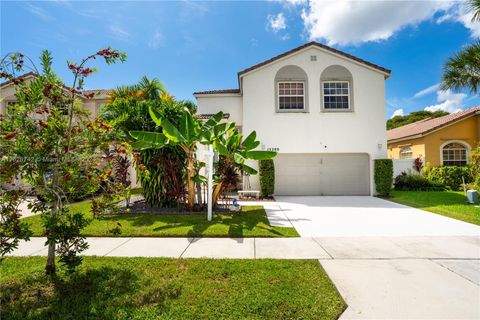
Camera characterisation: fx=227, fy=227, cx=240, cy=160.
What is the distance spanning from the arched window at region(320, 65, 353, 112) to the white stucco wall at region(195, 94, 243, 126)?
5.82 meters

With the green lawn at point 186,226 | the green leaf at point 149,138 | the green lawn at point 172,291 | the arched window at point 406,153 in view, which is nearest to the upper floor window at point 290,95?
the green lawn at point 186,226

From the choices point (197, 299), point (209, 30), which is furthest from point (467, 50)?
point (197, 299)

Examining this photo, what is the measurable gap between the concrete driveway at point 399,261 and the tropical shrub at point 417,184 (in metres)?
9.03

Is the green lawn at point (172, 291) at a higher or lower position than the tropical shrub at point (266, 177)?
lower

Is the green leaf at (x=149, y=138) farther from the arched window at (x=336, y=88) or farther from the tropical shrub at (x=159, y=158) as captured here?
the arched window at (x=336, y=88)

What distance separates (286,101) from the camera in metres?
15.2

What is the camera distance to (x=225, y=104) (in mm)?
16750

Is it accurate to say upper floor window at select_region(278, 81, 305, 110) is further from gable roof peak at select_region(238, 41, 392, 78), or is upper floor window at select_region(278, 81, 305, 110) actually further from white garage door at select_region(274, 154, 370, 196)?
white garage door at select_region(274, 154, 370, 196)

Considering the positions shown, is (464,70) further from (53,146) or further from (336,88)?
(53,146)

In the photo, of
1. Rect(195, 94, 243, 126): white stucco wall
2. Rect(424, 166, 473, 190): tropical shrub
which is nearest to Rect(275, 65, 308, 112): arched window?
Rect(195, 94, 243, 126): white stucco wall

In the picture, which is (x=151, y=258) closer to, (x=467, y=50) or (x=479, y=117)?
(x=467, y=50)

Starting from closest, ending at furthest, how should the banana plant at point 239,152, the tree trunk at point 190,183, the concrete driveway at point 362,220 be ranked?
1. the concrete driveway at point 362,220
2. the banana plant at point 239,152
3. the tree trunk at point 190,183

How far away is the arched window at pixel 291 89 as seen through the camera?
1498cm

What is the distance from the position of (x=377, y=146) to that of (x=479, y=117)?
12.7 m
